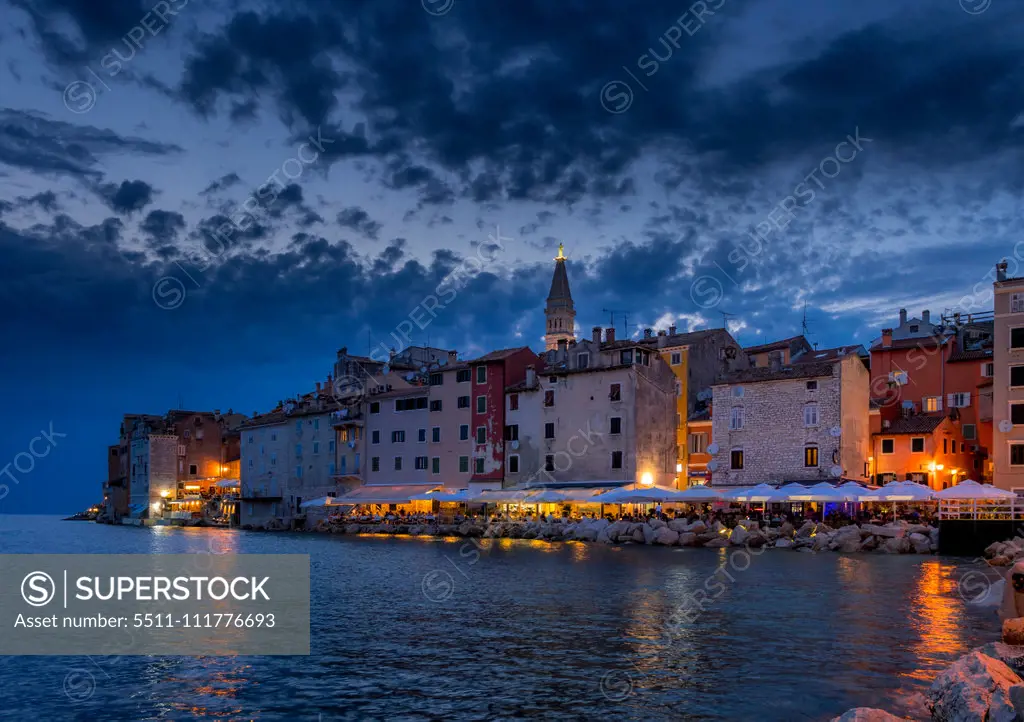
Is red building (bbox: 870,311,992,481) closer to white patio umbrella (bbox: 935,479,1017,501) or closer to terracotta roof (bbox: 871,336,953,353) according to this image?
terracotta roof (bbox: 871,336,953,353)

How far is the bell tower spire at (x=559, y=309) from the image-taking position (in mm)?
111188

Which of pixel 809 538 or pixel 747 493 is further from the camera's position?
pixel 747 493

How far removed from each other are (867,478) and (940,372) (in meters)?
9.85

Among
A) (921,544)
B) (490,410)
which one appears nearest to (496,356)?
(490,410)

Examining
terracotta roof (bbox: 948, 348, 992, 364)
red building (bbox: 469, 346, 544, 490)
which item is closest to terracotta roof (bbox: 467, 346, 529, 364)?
red building (bbox: 469, 346, 544, 490)

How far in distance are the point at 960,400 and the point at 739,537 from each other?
2133 cm

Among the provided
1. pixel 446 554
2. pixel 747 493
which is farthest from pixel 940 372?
pixel 446 554

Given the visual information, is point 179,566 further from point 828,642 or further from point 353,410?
point 353,410

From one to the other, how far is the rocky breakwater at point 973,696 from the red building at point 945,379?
4647 cm

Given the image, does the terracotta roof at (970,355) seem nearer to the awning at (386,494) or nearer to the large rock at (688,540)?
the large rock at (688,540)

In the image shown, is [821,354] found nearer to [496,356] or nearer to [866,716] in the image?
[496,356]

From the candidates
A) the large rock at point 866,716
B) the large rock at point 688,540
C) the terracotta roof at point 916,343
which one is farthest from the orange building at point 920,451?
the large rock at point 866,716

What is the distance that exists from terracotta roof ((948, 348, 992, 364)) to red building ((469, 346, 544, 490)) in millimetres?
25690

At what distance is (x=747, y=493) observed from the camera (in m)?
47.6
